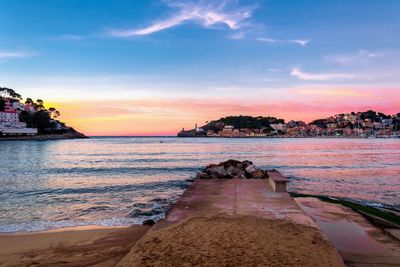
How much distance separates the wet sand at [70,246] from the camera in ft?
24.5

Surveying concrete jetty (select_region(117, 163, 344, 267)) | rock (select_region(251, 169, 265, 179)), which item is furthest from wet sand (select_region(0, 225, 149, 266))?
rock (select_region(251, 169, 265, 179))

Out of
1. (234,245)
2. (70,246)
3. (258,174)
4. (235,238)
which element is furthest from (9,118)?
(234,245)

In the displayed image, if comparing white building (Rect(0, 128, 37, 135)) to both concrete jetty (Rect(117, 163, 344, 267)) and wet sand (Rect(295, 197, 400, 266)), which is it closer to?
concrete jetty (Rect(117, 163, 344, 267))

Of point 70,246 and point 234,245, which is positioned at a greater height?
point 234,245

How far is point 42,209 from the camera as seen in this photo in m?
14.1

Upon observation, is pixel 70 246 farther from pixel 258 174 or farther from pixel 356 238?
pixel 258 174

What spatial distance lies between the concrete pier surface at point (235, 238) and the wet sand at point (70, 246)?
44.1 inches

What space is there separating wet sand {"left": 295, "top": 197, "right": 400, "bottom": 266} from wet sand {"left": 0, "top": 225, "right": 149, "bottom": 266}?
5317mm

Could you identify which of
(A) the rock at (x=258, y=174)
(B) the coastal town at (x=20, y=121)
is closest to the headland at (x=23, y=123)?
(B) the coastal town at (x=20, y=121)

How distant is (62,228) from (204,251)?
21.8 feet

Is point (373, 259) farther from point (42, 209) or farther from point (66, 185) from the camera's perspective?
point (66, 185)

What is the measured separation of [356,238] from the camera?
8.62 m

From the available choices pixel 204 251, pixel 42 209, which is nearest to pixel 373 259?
pixel 204 251

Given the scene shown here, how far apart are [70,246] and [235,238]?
15.2ft
